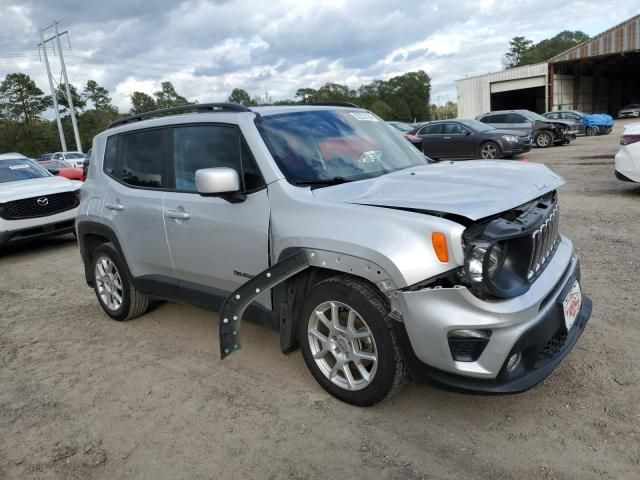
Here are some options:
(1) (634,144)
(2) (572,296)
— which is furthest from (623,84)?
(2) (572,296)

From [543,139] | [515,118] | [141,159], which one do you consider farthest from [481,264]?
[543,139]

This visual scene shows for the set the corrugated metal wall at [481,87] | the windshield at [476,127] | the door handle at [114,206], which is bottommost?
the windshield at [476,127]

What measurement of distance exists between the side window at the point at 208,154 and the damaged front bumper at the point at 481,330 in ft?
4.54

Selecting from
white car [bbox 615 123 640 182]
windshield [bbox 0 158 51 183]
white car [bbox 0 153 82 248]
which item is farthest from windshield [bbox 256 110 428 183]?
windshield [bbox 0 158 51 183]

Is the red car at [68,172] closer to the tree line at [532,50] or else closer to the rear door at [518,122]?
the rear door at [518,122]

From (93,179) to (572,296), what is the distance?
4153mm

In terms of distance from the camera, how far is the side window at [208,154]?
3.37 m

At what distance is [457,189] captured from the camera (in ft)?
9.36

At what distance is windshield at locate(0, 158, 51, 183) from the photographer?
8.97m

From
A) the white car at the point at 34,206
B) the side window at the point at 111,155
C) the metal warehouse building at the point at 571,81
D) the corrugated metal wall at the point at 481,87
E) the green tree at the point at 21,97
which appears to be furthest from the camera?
the green tree at the point at 21,97

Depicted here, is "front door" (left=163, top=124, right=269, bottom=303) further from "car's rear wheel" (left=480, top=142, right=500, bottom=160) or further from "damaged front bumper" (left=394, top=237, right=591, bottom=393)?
"car's rear wheel" (left=480, top=142, right=500, bottom=160)

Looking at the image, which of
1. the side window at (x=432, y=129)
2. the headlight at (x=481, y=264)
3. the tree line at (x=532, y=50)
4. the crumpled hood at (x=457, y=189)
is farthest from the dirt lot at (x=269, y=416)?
the tree line at (x=532, y=50)

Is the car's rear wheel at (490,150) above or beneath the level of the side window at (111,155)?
beneath

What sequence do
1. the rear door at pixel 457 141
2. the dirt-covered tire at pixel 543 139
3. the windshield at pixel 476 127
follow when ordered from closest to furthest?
the rear door at pixel 457 141, the windshield at pixel 476 127, the dirt-covered tire at pixel 543 139
